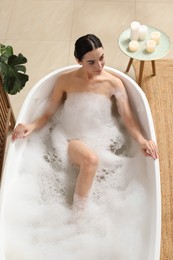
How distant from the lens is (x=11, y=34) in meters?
3.02

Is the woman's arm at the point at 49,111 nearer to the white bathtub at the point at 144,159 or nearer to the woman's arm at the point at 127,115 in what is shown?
the white bathtub at the point at 144,159

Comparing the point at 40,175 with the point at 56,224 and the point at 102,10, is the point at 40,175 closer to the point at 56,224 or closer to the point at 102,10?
the point at 56,224

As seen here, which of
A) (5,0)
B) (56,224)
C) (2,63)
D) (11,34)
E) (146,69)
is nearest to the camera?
(56,224)

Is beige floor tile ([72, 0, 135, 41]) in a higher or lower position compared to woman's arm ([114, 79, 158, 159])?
higher

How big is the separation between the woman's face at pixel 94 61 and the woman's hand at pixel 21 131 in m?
0.44

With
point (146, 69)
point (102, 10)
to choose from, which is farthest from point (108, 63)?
point (102, 10)

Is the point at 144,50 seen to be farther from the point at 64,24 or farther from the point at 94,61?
the point at 64,24

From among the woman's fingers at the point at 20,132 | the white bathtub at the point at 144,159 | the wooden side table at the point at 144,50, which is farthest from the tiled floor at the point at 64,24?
the woman's fingers at the point at 20,132

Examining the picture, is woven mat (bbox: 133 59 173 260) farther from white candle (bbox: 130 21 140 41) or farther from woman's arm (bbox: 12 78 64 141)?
woman's arm (bbox: 12 78 64 141)

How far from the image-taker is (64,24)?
10.00 ft

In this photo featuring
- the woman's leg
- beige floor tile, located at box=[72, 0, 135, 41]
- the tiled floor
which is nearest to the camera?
the woman's leg

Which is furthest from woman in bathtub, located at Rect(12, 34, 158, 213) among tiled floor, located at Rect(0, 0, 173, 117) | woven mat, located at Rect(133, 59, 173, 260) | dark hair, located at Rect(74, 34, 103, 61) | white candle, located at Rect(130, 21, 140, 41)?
tiled floor, located at Rect(0, 0, 173, 117)

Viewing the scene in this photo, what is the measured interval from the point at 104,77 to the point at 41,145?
0.53m

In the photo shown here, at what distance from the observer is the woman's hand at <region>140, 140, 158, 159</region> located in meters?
1.72
